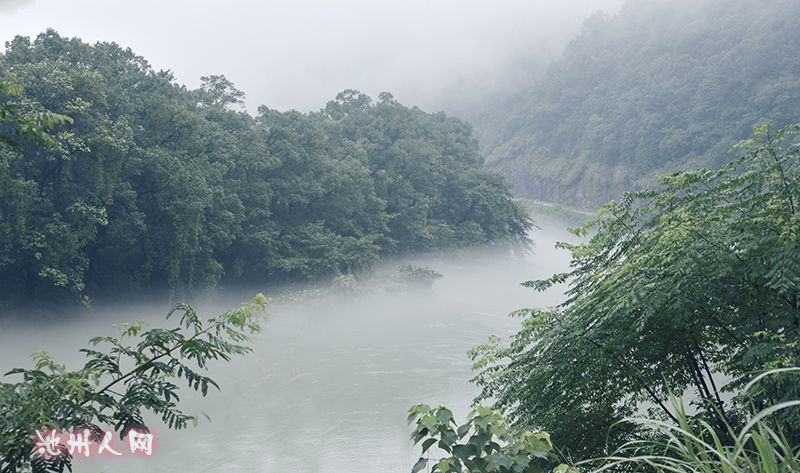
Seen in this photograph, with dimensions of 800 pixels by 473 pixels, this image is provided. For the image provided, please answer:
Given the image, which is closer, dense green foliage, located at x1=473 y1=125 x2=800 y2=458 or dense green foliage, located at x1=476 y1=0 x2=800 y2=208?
dense green foliage, located at x1=473 y1=125 x2=800 y2=458

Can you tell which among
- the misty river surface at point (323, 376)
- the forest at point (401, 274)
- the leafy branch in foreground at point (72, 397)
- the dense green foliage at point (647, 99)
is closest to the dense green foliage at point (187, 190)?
the forest at point (401, 274)

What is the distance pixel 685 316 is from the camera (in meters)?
4.64

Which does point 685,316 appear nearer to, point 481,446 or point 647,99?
point 481,446

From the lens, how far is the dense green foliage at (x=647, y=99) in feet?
148

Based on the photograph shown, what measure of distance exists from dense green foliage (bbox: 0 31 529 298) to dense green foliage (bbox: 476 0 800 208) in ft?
56.3

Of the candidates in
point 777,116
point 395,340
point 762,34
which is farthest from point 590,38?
point 395,340

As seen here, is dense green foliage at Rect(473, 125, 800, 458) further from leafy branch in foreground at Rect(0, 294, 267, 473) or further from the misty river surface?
the misty river surface

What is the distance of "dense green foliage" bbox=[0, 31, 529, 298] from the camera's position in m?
17.6

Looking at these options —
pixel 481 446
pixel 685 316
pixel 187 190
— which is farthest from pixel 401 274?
pixel 481 446

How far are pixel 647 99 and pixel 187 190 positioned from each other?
44.7 m

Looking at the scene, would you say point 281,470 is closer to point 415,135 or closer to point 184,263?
point 184,263

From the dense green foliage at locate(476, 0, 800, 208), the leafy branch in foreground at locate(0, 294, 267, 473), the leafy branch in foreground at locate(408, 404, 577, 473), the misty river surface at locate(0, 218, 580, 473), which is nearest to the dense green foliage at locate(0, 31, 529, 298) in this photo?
the misty river surface at locate(0, 218, 580, 473)

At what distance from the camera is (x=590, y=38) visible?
3046 inches

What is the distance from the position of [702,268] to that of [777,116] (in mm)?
41841
